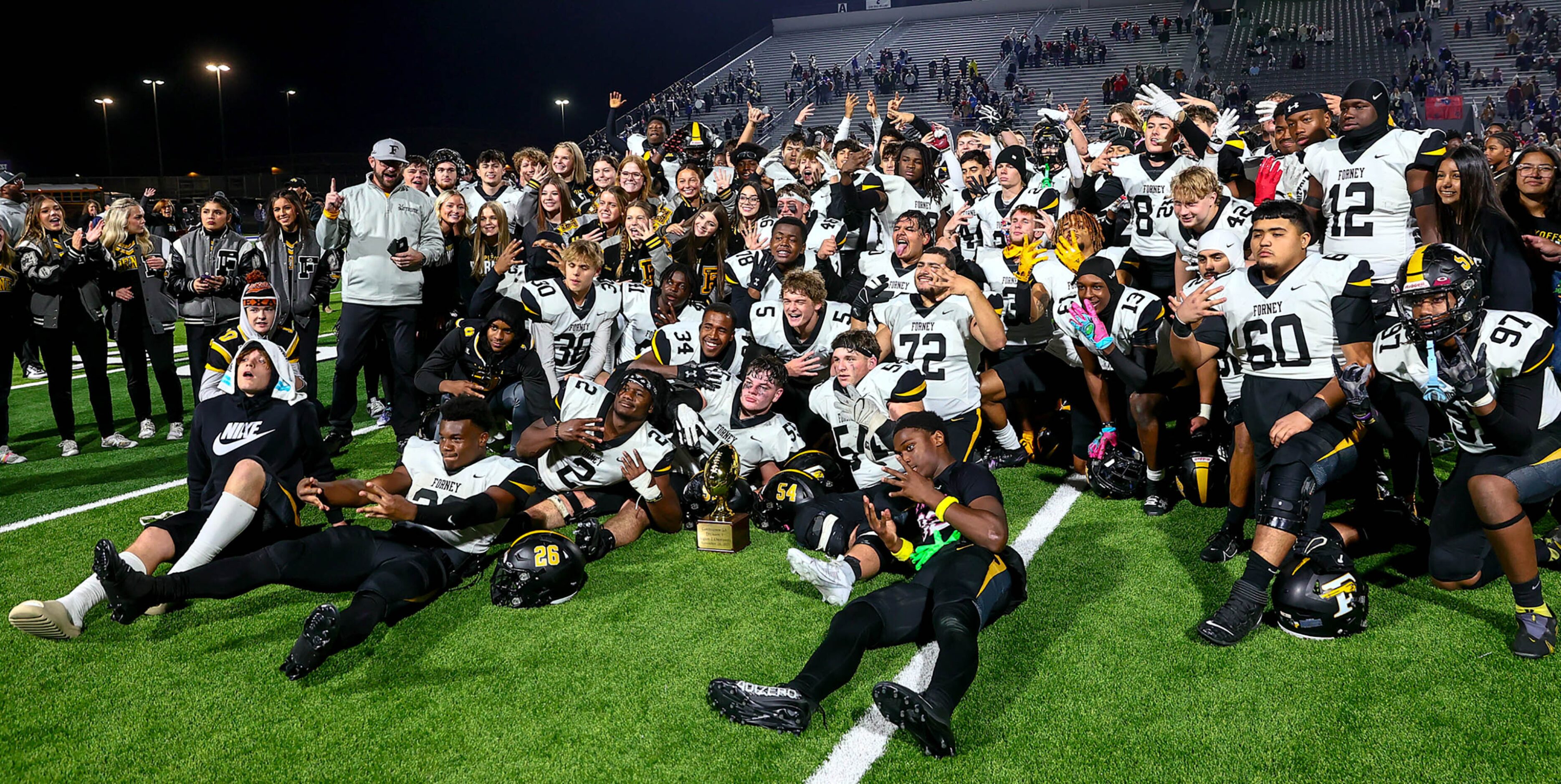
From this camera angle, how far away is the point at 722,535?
591cm

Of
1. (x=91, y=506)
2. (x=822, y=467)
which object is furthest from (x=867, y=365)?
(x=91, y=506)

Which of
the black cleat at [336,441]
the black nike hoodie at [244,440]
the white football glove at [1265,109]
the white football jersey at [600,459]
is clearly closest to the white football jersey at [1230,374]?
the white football jersey at [600,459]

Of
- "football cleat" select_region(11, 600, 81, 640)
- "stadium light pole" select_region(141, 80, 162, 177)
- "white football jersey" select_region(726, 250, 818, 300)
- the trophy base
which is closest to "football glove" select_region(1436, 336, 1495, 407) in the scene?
the trophy base

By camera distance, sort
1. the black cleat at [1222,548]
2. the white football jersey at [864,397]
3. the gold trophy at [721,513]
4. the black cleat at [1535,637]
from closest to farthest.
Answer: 1. the black cleat at [1535,637]
2. the black cleat at [1222,548]
3. the gold trophy at [721,513]
4. the white football jersey at [864,397]

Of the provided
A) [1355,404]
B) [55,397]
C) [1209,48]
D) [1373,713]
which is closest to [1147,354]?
[1355,404]

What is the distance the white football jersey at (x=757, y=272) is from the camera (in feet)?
25.6

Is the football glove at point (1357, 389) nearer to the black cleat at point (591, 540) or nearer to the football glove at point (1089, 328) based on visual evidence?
the football glove at point (1089, 328)

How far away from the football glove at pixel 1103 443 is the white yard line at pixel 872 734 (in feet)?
3.36

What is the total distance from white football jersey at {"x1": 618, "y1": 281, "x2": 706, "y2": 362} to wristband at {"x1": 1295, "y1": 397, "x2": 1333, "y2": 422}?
4311mm

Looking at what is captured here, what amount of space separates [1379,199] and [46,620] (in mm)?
7561

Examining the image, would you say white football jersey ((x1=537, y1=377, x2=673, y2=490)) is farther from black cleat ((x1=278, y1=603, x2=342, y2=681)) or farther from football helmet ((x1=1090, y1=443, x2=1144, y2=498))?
football helmet ((x1=1090, y1=443, x2=1144, y2=498))

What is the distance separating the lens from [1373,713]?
3.84 m

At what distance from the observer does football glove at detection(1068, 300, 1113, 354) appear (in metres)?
5.87

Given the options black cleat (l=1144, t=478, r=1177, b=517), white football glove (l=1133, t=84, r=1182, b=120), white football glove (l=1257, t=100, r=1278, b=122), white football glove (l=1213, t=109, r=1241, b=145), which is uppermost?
white football glove (l=1257, t=100, r=1278, b=122)
